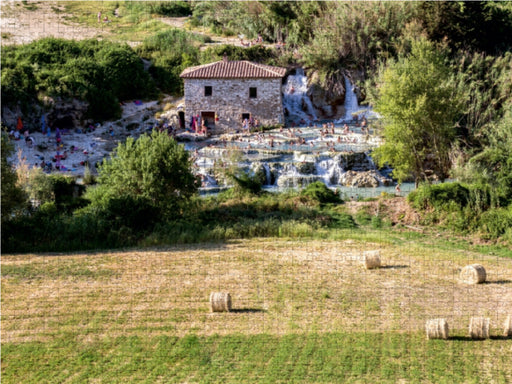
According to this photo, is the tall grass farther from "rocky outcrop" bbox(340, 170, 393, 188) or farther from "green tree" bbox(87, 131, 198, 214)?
"rocky outcrop" bbox(340, 170, 393, 188)

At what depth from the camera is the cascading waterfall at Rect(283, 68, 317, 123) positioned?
5506 centimetres

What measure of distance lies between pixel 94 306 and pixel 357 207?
51.8 feet

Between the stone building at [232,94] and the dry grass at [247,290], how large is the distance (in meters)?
22.6

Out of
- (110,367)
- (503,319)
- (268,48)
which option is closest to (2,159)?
(110,367)

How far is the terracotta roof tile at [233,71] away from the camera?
52438 mm

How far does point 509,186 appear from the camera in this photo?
33469mm

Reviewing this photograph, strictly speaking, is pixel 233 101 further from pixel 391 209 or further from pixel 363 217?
pixel 363 217

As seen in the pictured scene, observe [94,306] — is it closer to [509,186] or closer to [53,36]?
[509,186]

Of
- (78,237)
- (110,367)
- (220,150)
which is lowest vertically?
(110,367)

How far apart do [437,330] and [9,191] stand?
61.3 ft

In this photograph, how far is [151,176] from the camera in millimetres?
33188

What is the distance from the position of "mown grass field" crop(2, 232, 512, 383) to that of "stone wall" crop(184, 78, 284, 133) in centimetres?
2255

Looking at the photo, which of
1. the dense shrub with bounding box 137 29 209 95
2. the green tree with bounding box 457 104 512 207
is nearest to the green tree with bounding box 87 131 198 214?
the green tree with bounding box 457 104 512 207

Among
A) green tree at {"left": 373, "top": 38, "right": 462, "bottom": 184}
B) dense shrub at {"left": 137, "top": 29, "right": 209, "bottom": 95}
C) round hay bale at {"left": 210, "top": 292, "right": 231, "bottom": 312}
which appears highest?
dense shrub at {"left": 137, "top": 29, "right": 209, "bottom": 95}
